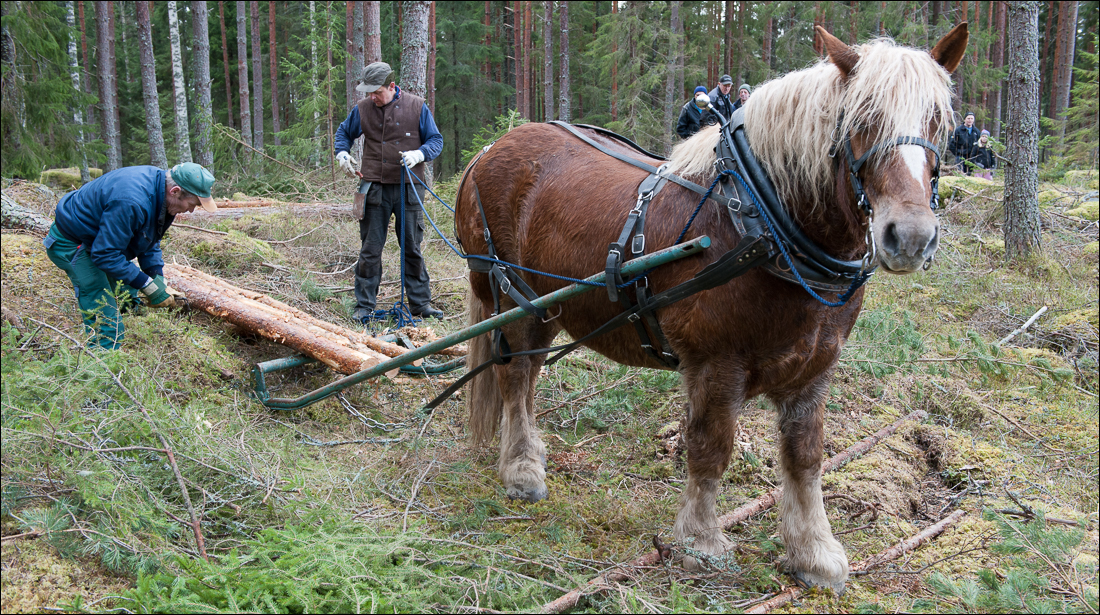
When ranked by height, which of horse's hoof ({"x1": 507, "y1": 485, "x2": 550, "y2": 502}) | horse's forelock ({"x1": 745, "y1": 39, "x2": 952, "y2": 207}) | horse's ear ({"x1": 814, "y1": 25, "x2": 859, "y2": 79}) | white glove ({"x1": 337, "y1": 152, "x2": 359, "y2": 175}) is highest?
horse's ear ({"x1": 814, "y1": 25, "x2": 859, "y2": 79})

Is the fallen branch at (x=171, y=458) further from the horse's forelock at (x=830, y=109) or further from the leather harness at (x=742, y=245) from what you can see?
the horse's forelock at (x=830, y=109)

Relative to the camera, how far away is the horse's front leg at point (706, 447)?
108 inches

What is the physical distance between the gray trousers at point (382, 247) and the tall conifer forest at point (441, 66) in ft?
8.94

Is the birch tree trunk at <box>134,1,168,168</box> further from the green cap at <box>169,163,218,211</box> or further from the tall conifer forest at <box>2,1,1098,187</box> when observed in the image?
the green cap at <box>169,163,218,211</box>

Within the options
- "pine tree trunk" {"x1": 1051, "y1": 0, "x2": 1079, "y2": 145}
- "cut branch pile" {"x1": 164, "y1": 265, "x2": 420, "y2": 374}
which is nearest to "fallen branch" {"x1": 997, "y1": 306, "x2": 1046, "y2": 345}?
"cut branch pile" {"x1": 164, "y1": 265, "x2": 420, "y2": 374}

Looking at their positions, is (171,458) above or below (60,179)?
below

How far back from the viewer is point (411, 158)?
5.79 m

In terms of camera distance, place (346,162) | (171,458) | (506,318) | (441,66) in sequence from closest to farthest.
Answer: (171,458), (506,318), (346,162), (441,66)

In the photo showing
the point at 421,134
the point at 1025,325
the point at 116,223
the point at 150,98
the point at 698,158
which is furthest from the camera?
the point at 150,98

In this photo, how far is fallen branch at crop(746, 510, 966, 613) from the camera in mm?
2830

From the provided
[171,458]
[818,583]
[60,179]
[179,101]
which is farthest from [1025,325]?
[179,101]

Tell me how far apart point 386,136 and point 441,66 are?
71.0 ft

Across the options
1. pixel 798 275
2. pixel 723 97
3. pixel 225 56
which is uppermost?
pixel 225 56

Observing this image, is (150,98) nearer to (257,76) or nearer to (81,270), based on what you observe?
(257,76)
